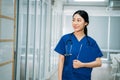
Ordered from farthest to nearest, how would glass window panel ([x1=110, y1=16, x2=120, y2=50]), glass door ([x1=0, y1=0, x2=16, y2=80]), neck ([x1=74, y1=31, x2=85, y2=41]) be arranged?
glass window panel ([x1=110, y1=16, x2=120, y2=50])
glass door ([x1=0, y1=0, x2=16, y2=80])
neck ([x1=74, y1=31, x2=85, y2=41])

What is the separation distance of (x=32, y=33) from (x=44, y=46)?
1433 millimetres

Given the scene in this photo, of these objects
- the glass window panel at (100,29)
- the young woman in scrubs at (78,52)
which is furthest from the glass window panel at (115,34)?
the young woman in scrubs at (78,52)

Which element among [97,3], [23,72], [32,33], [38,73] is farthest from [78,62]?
[97,3]

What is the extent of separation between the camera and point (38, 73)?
5383 mm

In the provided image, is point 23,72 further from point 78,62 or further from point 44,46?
point 78,62

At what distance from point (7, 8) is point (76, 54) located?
62.0 inches

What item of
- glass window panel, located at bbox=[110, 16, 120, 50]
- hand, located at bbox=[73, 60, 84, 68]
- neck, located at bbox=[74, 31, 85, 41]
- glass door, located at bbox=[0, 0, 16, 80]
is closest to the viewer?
hand, located at bbox=[73, 60, 84, 68]

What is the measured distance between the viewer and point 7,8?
301 centimetres

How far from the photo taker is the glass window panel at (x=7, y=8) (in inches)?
113

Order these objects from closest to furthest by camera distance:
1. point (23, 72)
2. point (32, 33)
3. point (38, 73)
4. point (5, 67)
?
1. point (5, 67)
2. point (23, 72)
3. point (32, 33)
4. point (38, 73)

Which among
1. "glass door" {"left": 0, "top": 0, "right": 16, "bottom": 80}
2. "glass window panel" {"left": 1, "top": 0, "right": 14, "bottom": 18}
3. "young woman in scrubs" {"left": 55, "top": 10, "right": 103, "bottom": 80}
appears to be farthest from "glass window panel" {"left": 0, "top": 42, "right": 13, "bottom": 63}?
"young woman in scrubs" {"left": 55, "top": 10, "right": 103, "bottom": 80}

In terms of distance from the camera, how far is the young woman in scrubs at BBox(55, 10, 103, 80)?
1.78 meters

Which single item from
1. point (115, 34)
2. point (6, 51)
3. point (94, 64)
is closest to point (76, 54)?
point (94, 64)

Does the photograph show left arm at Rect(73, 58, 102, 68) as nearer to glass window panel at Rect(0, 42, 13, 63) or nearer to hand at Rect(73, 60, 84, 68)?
hand at Rect(73, 60, 84, 68)
